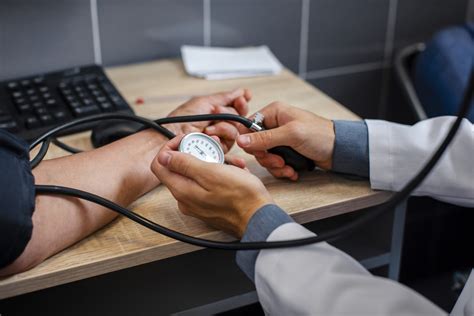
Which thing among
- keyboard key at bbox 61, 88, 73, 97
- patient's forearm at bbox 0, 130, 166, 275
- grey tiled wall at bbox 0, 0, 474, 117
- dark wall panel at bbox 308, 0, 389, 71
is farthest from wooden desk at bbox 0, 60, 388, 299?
dark wall panel at bbox 308, 0, 389, 71

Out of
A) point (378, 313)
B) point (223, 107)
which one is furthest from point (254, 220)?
point (223, 107)

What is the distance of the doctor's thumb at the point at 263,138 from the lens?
88 centimetres

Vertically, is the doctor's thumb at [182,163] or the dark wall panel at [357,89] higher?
the doctor's thumb at [182,163]

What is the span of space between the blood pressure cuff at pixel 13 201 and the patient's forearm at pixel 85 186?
2cm

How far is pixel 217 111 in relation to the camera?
3.26 ft

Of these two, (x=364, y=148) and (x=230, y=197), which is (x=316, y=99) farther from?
(x=230, y=197)

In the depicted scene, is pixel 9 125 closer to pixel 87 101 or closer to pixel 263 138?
pixel 87 101

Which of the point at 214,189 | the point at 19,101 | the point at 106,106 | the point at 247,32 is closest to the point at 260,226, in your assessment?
the point at 214,189

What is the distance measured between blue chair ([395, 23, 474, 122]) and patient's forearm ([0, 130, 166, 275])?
0.72 metres

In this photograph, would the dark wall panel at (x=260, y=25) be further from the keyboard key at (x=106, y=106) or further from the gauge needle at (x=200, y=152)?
the gauge needle at (x=200, y=152)

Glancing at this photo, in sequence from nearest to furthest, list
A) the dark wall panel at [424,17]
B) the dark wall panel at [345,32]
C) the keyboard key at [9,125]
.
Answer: the keyboard key at [9,125], the dark wall panel at [345,32], the dark wall panel at [424,17]

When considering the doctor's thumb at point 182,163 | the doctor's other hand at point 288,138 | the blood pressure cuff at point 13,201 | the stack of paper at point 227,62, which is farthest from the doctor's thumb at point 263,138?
the stack of paper at point 227,62

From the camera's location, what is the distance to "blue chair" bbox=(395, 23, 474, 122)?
135cm

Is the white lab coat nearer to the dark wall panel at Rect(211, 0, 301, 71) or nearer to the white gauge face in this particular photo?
the white gauge face
